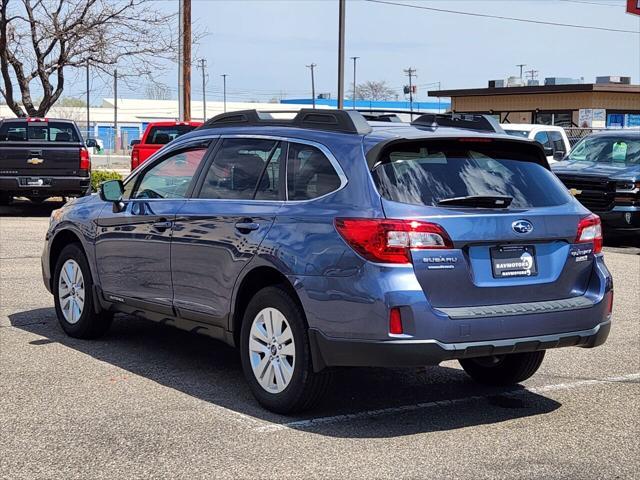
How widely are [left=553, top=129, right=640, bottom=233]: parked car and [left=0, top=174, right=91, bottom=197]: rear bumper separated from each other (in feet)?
29.8

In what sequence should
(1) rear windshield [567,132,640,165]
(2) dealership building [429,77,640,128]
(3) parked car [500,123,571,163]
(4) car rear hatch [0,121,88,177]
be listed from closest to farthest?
1. (1) rear windshield [567,132,640,165]
2. (4) car rear hatch [0,121,88,177]
3. (3) parked car [500,123,571,163]
4. (2) dealership building [429,77,640,128]

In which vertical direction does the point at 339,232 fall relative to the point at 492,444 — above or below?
above

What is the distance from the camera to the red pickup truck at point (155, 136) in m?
22.0

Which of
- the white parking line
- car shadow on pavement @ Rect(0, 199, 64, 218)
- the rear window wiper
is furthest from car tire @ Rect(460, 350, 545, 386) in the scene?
car shadow on pavement @ Rect(0, 199, 64, 218)

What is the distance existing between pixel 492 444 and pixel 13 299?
6105 millimetres

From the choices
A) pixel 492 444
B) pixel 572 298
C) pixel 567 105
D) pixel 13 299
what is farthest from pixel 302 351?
pixel 567 105

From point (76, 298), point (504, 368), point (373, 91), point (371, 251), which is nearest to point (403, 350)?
point (371, 251)

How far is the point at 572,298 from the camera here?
19.5ft

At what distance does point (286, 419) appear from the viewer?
19.4 ft

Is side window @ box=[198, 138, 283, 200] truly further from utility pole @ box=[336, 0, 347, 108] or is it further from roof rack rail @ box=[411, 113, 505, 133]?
utility pole @ box=[336, 0, 347, 108]

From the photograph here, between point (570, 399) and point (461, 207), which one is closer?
point (461, 207)

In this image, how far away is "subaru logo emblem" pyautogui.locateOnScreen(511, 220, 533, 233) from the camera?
5.72 m

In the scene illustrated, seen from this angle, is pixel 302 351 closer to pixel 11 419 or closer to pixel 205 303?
pixel 205 303

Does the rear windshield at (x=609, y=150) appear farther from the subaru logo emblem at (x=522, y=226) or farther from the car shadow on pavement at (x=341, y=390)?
the subaru logo emblem at (x=522, y=226)
